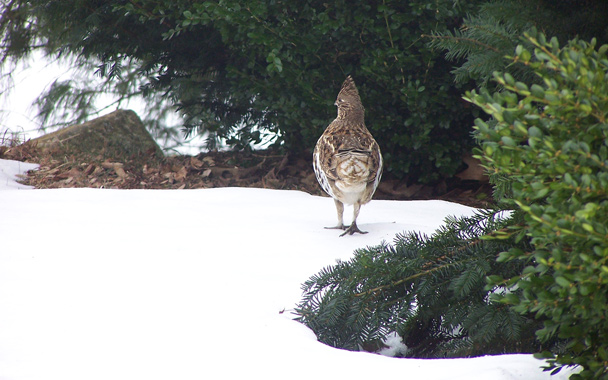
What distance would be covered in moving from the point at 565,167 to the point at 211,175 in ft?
21.3

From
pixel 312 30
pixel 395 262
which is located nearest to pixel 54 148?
pixel 312 30

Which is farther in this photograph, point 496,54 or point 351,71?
point 351,71

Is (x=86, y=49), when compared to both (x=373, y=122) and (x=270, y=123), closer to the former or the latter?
(x=270, y=123)

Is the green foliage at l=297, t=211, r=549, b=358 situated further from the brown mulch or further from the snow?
the brown mulch

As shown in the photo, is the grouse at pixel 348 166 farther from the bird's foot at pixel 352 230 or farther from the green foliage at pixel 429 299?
the green foliage at pixel 429 299

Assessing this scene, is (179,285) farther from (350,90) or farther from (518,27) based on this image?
(350,90)

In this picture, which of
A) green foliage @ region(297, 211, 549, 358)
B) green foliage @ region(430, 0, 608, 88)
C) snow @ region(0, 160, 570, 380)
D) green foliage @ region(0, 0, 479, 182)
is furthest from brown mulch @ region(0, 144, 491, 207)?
green foliage @ region(297, 211, 549, 358)

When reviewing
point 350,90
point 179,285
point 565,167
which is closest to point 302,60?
point 350,90

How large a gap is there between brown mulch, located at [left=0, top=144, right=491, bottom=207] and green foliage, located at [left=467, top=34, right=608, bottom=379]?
16.5 feet

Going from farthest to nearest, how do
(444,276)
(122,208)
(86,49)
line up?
1. (86,49)
2. (122,208)
3. (444,276)

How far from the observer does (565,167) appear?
177 centimetres

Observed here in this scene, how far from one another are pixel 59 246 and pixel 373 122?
3603 mm

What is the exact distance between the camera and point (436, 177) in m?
6.74

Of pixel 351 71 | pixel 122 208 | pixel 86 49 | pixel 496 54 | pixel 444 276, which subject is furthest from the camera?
pixel 86 49
